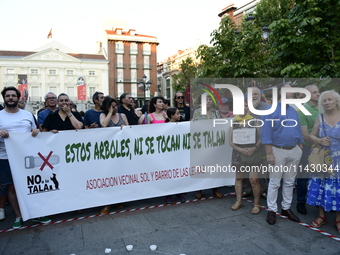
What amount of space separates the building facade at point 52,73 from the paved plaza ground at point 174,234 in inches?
1880

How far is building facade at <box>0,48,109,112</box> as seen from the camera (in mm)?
50062

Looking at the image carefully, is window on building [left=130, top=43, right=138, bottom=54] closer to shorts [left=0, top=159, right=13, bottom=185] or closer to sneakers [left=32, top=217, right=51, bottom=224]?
shorts [left=0, top=159, right=13, bottom=185]

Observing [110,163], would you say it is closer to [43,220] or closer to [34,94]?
[43,220]

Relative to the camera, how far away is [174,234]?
362 cm

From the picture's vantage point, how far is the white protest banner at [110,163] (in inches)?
159

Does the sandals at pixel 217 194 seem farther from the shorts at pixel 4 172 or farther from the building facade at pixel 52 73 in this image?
the building facade at pixel 52 73

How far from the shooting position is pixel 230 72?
1277 centimetres

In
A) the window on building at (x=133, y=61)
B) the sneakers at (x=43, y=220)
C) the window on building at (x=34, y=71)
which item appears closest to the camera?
the sneakers at (x=43, y=220)

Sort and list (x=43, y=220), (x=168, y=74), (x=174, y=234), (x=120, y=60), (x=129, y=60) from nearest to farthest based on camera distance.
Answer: (x=174, y=234) < (x=43, y=220) < (x=120, y=60) < (x=129, y=60) < (x=168, y=74)

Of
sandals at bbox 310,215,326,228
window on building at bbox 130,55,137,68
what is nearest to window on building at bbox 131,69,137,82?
window on building at bbox 130,55,137,68

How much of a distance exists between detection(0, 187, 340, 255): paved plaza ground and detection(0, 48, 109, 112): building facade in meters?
47.7

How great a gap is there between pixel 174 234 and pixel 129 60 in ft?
182

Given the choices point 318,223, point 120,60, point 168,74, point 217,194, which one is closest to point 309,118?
point 318,223

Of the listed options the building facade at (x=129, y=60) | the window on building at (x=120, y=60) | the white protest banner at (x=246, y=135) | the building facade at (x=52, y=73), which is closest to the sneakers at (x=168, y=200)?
the white protest banner at (x=246, y=135)
